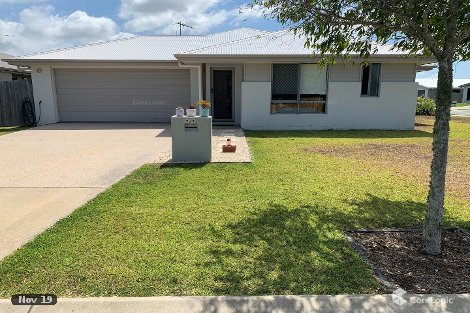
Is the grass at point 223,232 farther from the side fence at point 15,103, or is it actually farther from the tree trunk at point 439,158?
the side fence at point 15,103

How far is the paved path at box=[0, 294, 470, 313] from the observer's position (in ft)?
8.71

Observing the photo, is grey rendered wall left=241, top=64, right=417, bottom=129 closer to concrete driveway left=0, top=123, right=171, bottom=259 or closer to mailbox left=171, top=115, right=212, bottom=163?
concrete driveway left=0, top=123, right=171, bottom=259

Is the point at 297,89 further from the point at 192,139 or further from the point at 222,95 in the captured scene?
the point at 192,139

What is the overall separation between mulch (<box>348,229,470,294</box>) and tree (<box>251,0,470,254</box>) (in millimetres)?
194

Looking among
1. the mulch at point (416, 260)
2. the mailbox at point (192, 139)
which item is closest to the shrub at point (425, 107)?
the mailbox at point (192, 139)

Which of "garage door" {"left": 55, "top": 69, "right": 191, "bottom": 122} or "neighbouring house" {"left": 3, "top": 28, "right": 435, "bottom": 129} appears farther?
"garage door" {"left": 55, "top": 69, "right": 191, "bottom": 122}

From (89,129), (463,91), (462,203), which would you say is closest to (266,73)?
(89,129)

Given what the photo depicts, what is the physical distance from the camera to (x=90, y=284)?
3008 millimetres

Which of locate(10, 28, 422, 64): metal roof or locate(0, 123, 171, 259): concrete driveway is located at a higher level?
locate(10, 28, 422, 64): metal roof

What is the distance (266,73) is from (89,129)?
7478 millimetres

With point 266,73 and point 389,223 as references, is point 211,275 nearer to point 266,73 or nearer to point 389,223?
point 389,223

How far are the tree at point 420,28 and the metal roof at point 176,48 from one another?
704 centimetres
